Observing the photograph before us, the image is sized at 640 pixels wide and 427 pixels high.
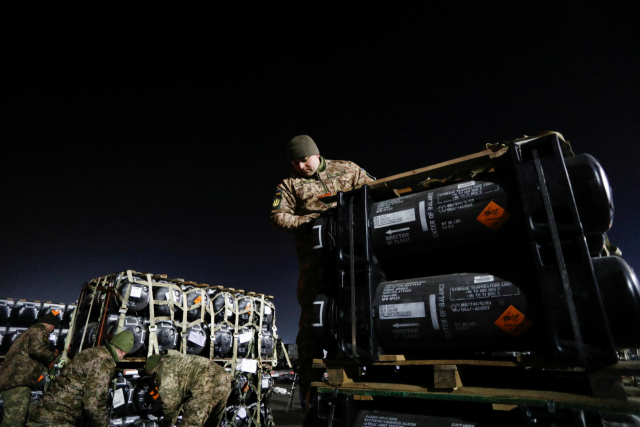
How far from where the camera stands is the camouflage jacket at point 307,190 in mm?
4258

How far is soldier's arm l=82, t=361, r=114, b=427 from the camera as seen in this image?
5.66 meters

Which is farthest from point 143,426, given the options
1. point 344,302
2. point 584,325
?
point 584,325

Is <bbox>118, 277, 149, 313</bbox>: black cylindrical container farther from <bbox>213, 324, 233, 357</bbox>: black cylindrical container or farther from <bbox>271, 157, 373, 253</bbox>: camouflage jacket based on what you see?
<bbox>271, 157, 373, 253</bbox>: camouflage jacket

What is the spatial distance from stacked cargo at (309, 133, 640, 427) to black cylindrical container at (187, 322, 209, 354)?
629 cm

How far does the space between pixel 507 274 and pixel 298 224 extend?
2.23 m

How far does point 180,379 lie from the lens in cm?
646

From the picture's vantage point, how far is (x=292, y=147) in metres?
4.53

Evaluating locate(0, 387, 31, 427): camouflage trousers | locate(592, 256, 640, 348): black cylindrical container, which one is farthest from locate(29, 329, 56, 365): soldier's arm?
locate(592, 256, 640, 348): black cylindrical container

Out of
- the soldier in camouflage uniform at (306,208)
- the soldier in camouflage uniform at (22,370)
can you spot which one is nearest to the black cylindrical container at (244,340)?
the soldier in camouflage uniform at (22,370)

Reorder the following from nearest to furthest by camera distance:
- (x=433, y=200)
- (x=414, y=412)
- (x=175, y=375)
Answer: (x=414, y=412)
(x=433, y=200)
(x=175, y=375)

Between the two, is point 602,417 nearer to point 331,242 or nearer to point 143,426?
point 331,242

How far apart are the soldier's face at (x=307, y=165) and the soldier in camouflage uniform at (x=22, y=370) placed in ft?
23.4

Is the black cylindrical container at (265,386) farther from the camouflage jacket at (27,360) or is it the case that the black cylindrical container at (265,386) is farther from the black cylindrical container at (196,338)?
the camouflage jacket at (27,360)

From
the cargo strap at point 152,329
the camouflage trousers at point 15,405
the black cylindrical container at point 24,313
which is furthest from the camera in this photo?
the black cylindrical container at point 24,313
